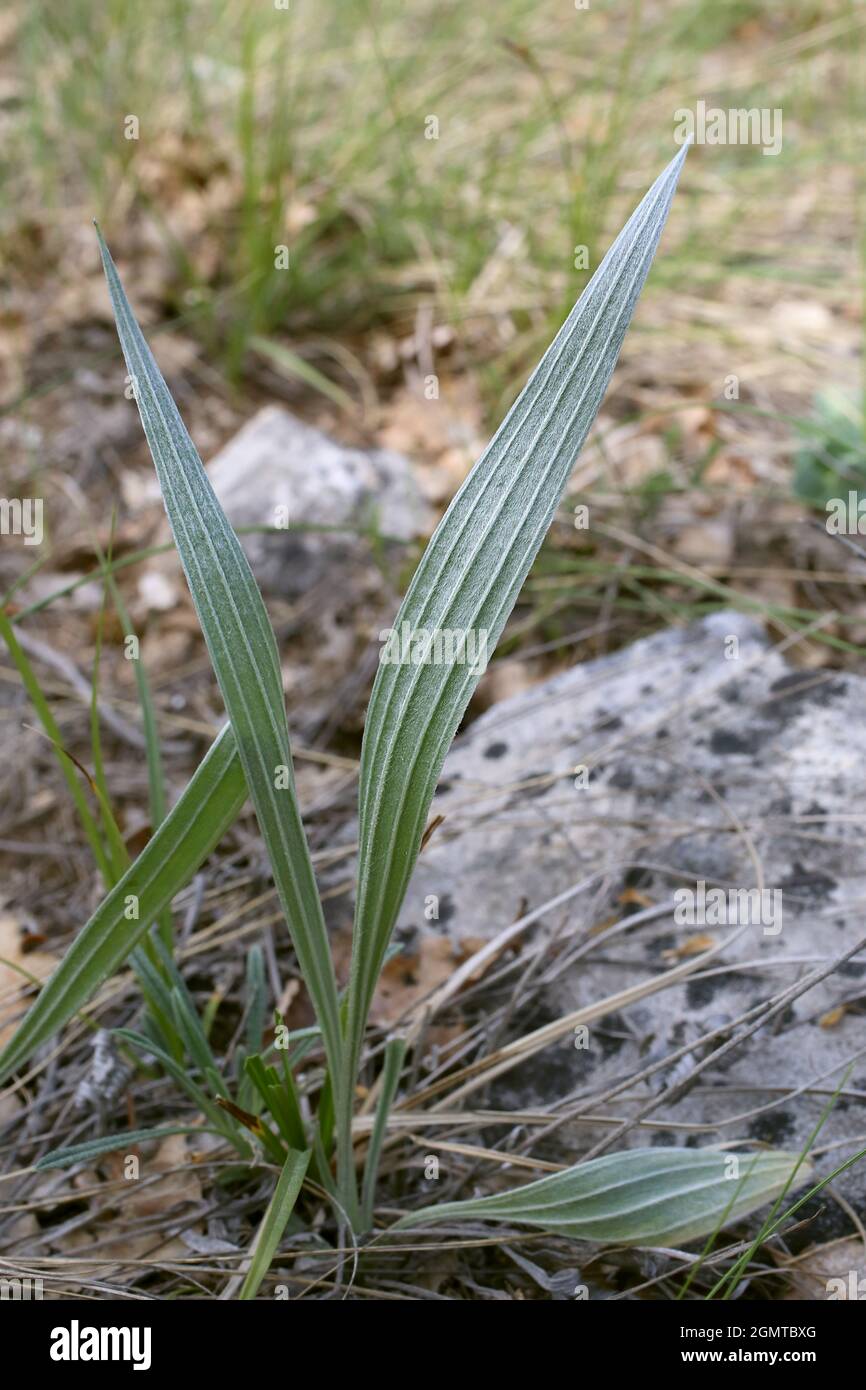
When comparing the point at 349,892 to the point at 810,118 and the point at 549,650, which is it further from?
the point at 810,118

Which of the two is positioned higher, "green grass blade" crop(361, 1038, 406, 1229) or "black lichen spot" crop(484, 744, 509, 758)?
"black lichen spot" crop(484, 744, 509, 758)

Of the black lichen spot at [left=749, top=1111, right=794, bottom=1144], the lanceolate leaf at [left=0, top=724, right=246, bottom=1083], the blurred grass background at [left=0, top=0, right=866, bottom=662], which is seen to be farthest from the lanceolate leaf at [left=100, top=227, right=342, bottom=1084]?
the blurred grass background at [left=0, top=0, right=866, bottom=662]

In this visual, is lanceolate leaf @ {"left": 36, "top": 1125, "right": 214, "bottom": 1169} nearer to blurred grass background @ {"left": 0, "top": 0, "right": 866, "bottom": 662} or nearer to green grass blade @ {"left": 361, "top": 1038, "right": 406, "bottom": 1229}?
green grass blade @ {"left": 361, "top": 1038, "right": 406, "bottom": 1229}

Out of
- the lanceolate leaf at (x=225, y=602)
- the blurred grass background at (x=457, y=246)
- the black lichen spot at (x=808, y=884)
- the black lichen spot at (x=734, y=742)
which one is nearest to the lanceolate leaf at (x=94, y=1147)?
the lanceolate leaf at (x=225, y=602)

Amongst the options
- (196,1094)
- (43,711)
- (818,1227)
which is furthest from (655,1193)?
(43,711)

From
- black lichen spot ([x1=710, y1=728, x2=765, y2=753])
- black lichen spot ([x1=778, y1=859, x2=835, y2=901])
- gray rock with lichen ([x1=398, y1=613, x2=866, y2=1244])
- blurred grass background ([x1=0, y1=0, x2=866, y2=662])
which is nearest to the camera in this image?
gray rock with lichen ([x1=398, y1=613, x2=866, y2=1244])

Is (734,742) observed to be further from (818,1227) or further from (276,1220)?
(276,1220)
